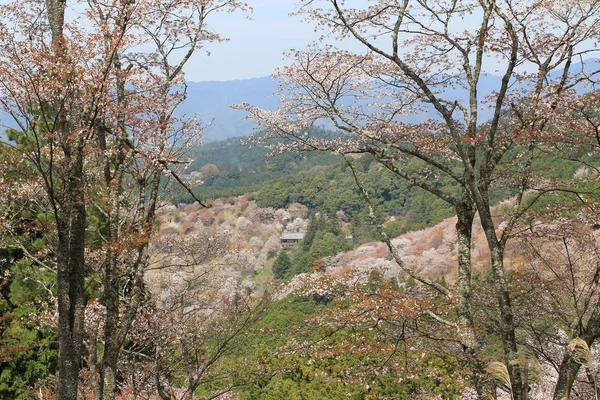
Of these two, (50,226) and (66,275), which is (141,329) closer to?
(50,226)

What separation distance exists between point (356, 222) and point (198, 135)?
3991 cm

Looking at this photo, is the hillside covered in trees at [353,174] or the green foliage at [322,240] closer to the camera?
the hillside covered in trees at [353,174]

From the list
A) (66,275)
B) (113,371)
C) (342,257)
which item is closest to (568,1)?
(66,275)

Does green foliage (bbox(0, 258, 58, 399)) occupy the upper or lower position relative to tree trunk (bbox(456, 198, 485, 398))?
lower

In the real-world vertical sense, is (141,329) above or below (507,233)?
below

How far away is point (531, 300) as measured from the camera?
21.0 feet

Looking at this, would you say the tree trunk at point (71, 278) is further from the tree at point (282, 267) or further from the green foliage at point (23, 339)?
the tree at point (282, 267)

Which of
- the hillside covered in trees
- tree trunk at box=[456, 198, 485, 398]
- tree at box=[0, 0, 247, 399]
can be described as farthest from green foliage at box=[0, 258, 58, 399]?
tree trunk at box=[456, 198, 485, 398]

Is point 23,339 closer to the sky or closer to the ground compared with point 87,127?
closer to the ground

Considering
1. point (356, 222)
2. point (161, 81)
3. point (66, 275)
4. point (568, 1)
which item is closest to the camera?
point (66, 275)

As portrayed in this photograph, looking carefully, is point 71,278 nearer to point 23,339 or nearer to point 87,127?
point 87,127

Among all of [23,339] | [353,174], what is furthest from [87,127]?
[23,339]

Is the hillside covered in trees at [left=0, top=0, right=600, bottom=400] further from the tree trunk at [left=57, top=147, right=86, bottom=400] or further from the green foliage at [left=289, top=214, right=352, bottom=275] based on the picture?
the green foliage at [left=289, top=214, right=352, bottom=275]

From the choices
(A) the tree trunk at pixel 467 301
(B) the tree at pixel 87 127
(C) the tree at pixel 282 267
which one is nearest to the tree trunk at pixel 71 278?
(B) the tree at pixel 87 127
